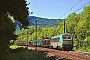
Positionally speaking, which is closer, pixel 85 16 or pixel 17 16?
pixel 17 16

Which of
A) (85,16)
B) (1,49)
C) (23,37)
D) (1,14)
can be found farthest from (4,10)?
(23,37)

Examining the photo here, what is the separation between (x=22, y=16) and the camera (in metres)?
17.5

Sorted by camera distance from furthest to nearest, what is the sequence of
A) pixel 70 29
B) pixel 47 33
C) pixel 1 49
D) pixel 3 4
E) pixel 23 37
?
pixel 23 37 → pixel 47 33 → pixel 70 29 → pixel 1 49 → pixel 3 4

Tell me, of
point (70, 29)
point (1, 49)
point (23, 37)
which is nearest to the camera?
point (1, 49)

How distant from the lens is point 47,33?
409 ft

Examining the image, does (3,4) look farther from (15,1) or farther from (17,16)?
(17,16)

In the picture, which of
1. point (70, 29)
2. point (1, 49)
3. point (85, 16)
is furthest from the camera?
point (70, 29)

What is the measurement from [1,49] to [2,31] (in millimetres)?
1414

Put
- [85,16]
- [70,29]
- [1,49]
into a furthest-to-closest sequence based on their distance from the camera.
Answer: [70,29] < [85,16] < [1,49]

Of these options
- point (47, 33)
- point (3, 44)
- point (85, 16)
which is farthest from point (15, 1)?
point (47, 33)

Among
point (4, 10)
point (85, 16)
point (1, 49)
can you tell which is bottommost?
point (1, 49)

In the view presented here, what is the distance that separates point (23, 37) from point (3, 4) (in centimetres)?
16059

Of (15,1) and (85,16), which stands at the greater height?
(85,16)

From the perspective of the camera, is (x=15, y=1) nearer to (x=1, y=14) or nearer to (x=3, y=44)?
(x=1, y=14)
